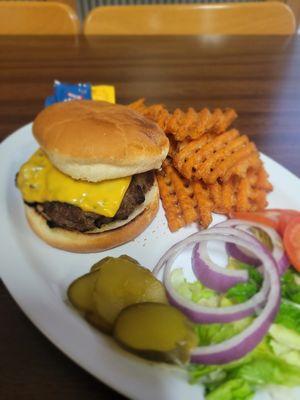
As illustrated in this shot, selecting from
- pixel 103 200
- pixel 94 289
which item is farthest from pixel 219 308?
pixel 103 200

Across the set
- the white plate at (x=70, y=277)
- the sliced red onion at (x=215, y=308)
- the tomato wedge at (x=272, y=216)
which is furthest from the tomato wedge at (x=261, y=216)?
the sliced red onion at (x=215, y=308)

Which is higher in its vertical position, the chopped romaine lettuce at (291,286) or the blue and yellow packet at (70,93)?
the blue and yellow packet at (70,93)

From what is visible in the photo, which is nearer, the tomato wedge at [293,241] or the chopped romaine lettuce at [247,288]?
the chopped romaine lettuce at [247,288]

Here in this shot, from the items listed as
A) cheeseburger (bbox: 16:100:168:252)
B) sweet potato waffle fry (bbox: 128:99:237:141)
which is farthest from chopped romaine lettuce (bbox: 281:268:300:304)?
sweet potato waffle fry (bbox: 128:99:237:141)

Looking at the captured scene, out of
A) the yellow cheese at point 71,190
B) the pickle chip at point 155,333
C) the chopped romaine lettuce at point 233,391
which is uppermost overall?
the yellow cheese at point 71,190

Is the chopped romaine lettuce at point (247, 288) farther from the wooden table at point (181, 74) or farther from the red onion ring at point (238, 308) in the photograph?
the wooden table at point (181, 74)

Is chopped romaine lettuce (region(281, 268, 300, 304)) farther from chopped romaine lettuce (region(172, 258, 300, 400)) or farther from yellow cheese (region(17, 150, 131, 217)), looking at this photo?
yellow cheese (region(17, 150, 131, 217))

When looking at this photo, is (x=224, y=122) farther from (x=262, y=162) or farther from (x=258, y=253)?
(x=258, y=253)
